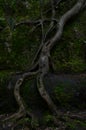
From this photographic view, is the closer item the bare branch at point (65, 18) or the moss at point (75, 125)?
the moss at point (75, 125)

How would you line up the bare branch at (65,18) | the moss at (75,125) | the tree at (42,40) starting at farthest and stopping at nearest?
1. the bare branch at (65,18)
2. the tree at (42,40)
3. the moss at (75,125)

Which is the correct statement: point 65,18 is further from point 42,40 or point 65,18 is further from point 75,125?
point 75,125

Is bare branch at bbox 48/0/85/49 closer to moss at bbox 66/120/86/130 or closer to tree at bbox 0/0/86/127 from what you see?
tree at bbox 0/0/86/127

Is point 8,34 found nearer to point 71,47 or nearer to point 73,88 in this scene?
point 71,47

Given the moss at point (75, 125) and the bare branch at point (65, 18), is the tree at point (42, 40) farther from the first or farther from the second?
the moss at point (75, 125)

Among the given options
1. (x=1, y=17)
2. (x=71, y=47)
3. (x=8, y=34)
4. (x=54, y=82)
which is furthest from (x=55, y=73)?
(x=1, y=17)

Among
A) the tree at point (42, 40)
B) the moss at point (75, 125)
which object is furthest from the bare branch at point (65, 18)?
Answer: the moss at point (75, 125)

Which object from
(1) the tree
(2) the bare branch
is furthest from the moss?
(2) the bare branch

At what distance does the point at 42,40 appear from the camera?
884 cm

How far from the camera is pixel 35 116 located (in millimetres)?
7109

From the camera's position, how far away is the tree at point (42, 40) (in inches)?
279

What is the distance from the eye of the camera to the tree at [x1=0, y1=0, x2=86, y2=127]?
279 inches

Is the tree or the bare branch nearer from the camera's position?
the tree

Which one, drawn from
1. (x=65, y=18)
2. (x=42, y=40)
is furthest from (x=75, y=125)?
(x=65, y=18)
